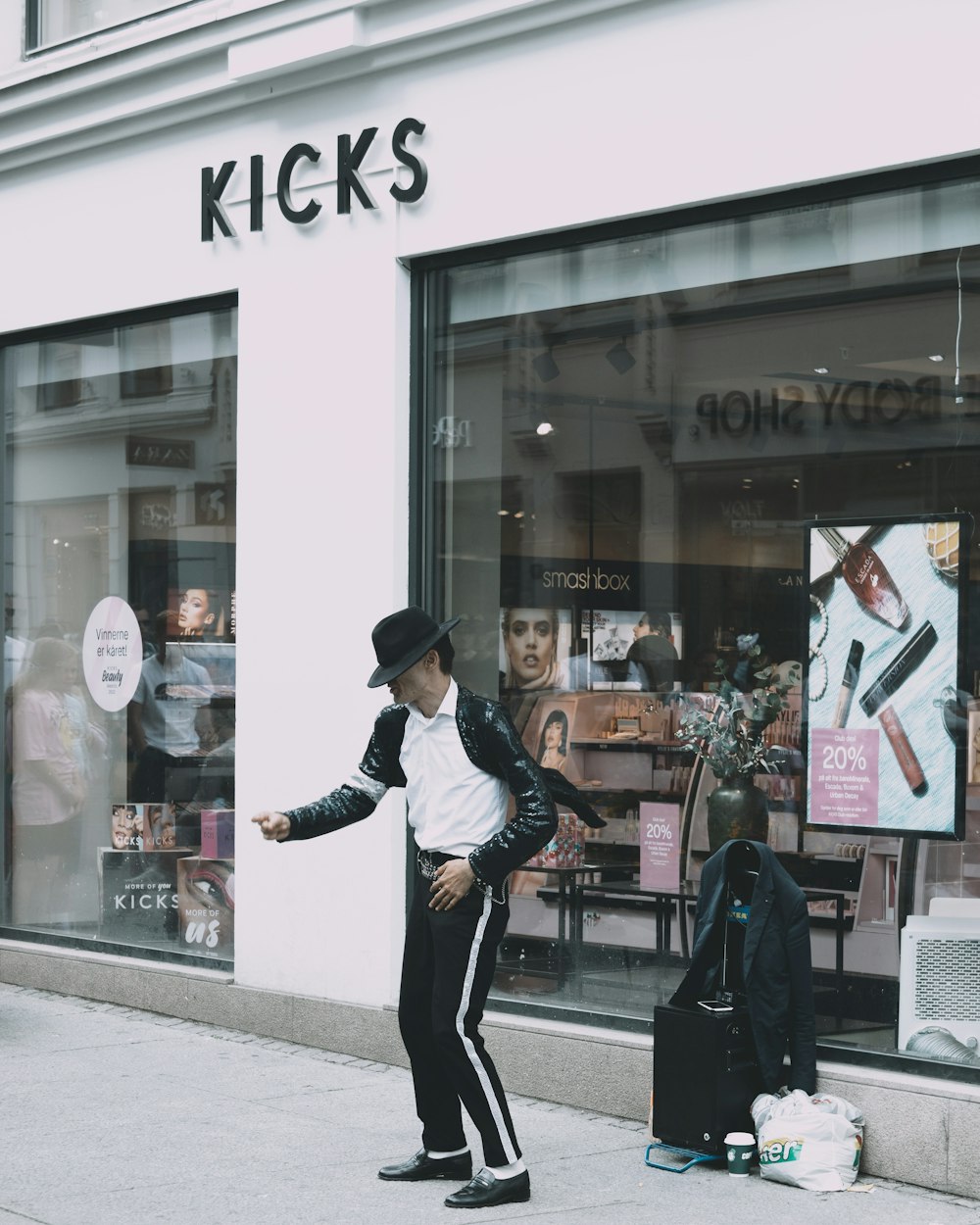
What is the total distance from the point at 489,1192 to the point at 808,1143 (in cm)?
118

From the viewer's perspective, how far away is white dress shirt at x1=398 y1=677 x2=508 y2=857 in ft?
20.0

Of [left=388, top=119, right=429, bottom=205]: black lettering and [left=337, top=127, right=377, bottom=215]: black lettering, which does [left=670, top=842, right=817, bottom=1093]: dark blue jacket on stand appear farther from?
[left=337, top=127, right=377, bottom=215]: black lettering

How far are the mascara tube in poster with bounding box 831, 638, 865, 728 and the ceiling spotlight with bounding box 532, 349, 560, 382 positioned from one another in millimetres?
2108

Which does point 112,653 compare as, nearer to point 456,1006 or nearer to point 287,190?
point 287,190

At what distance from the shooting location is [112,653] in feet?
34.3

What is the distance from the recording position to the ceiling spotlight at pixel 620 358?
318 inches

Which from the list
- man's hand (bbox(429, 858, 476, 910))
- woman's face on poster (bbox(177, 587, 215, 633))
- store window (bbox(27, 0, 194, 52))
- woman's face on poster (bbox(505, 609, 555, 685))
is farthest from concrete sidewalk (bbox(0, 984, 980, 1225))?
store window (bbox(27, 0, 194, 52))

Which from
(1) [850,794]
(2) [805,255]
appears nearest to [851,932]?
(1) [850,794]

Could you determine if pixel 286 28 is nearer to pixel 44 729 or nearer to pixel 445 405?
pixel 445 405

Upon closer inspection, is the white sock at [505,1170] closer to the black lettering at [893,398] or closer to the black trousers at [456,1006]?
the black trousers at [456,1006]

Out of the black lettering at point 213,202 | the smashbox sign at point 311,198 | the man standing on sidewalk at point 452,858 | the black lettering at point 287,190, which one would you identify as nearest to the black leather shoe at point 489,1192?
the man standing on sidewalk at point 452,858

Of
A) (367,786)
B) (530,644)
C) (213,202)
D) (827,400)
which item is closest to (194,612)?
(213,202)

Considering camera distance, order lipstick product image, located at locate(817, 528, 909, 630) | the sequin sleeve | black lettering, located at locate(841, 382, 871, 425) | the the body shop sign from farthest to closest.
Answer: the the body shop sign
black lettering, located at locate(841, 382, 871, 425)
lipstick product image, located at locate(817, 528, 909, 630)
the sequin sleeve

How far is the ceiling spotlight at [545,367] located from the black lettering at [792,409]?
1272 mm
